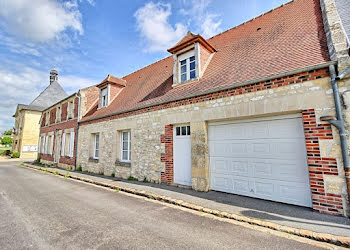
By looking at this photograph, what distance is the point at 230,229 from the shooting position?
10.6 ft

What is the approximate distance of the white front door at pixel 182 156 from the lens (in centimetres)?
602

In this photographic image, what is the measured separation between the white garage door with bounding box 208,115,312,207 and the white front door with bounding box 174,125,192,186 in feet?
2.73

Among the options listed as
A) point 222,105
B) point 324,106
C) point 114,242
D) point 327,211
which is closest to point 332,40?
point 324,106

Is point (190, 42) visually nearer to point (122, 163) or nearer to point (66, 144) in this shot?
point (122, 163)

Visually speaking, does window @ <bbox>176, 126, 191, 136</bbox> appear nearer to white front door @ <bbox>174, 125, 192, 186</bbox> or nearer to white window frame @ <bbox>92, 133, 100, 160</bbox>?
white front door @ <bbox>174, 125, 192, 186</bbox>

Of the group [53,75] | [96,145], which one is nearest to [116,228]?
[96,145]

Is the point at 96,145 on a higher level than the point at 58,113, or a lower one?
lower

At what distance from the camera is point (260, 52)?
226 inches

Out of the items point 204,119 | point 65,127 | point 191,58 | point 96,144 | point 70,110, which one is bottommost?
point 96,144

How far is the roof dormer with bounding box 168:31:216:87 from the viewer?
6.66 metres

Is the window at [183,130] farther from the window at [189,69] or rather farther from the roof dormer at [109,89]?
the roof dormer at [109,89]

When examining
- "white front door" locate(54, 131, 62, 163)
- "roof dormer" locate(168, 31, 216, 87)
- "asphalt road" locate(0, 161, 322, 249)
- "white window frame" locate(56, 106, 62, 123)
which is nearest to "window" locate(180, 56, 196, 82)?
"roof dormer" locate(168, 31, 216, 87)

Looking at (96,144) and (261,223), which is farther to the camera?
(96,144)

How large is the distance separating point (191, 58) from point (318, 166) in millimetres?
5487
